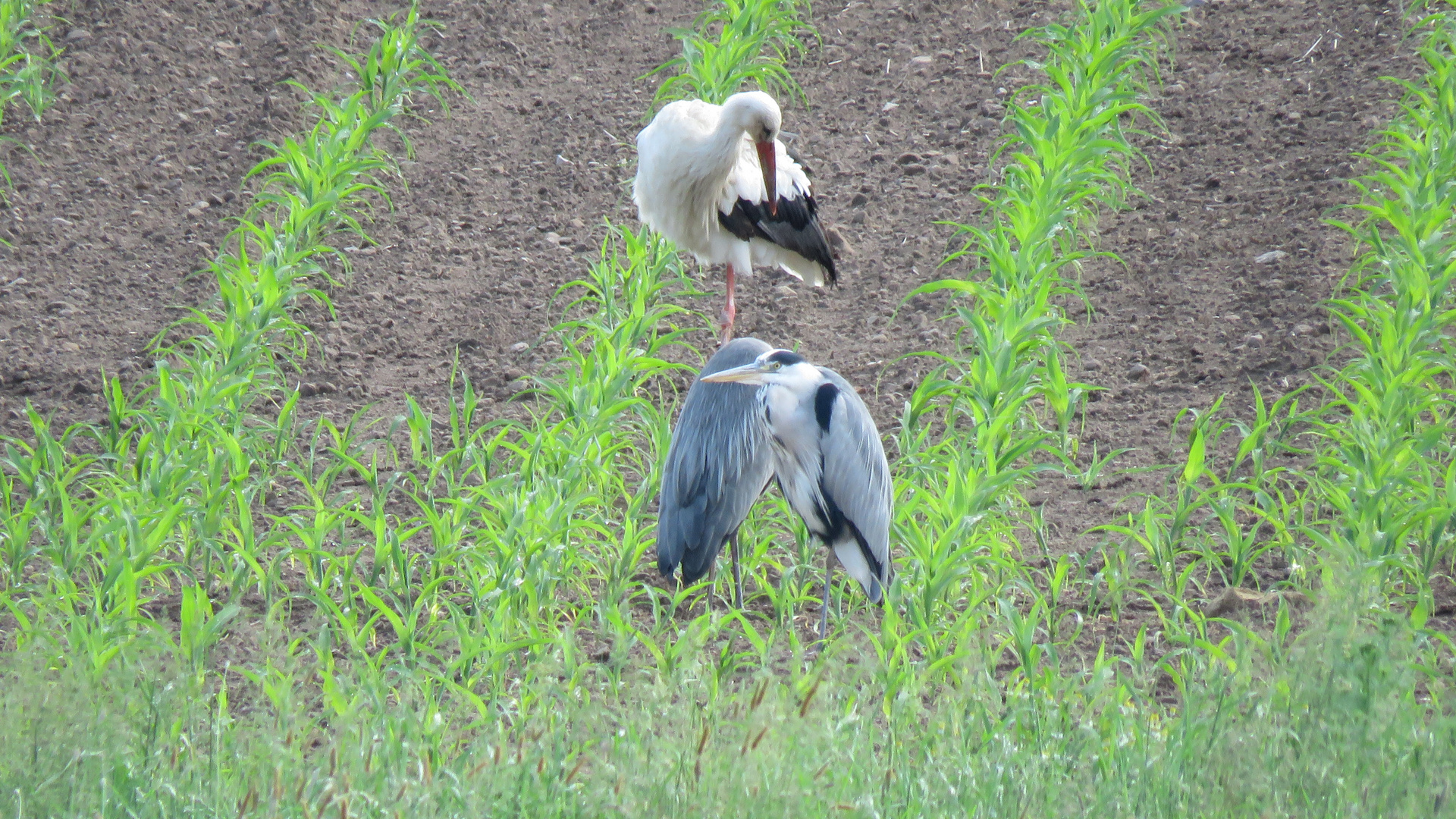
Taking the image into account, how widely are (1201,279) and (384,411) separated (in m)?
3.51

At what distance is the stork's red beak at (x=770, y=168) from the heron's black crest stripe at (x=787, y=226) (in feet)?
0.40

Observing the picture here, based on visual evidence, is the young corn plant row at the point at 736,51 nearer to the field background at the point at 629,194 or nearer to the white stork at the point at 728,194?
the field background at the point at 629,194

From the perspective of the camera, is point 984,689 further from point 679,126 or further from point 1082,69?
point 1082,69

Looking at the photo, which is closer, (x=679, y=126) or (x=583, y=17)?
(x=679, y=126)

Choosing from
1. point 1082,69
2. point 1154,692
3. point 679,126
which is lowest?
point 1154,692

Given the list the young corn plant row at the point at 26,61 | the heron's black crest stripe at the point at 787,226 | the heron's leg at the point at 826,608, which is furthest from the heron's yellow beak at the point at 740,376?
the young corn plant row at the point at 26,61

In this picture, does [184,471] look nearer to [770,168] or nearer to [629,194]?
[770,168]

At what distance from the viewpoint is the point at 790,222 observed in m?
5.41

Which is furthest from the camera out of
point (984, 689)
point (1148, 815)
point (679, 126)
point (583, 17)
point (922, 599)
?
point (583, 17)

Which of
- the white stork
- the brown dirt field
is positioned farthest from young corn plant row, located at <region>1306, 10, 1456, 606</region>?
the white stork

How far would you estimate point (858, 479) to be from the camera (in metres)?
3.78

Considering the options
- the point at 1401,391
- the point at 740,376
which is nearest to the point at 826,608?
the point at 740,376

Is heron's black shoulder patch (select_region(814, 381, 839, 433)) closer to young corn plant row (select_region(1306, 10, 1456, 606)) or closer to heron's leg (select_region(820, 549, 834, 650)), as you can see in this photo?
heron's leg (select_region(820, 549, 834, 650))

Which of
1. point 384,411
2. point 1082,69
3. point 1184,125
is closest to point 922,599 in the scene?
point 384,411
